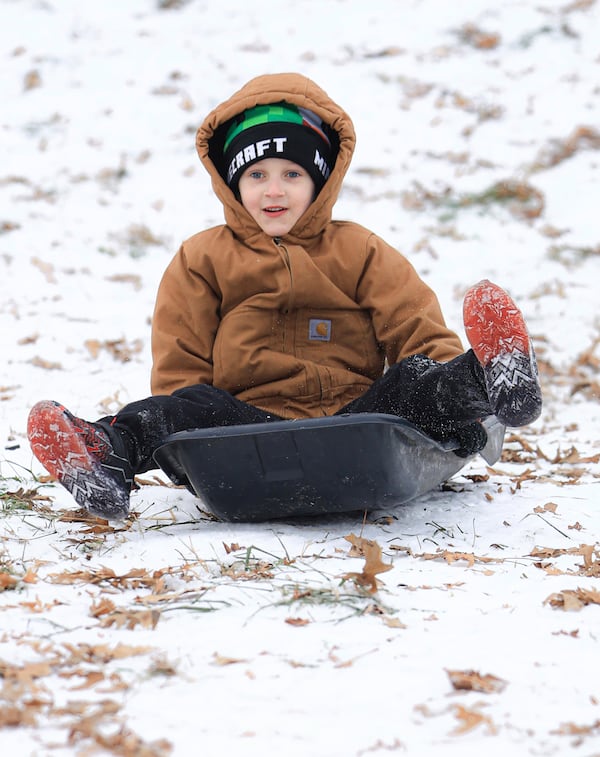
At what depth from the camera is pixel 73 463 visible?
8.67 feet

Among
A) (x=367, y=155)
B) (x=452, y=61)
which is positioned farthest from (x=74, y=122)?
(x=452, y=61)

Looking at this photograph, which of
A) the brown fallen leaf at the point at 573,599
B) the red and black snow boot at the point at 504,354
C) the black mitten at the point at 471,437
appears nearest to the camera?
the brown fallen leaf at the point at 573,599

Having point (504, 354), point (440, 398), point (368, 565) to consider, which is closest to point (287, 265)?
point (440, 398)

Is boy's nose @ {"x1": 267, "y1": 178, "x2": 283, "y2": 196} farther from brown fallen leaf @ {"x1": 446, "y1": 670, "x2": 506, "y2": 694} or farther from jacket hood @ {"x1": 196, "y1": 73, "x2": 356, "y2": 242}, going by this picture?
brown fallen leaf @ {"x1": 446, "y1": 670, "x2": 506, "y2": 694}

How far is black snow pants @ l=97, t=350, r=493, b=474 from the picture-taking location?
2.82 meters

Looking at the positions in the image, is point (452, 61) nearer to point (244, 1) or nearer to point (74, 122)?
point (244, 1)

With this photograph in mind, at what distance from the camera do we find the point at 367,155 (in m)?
8.63

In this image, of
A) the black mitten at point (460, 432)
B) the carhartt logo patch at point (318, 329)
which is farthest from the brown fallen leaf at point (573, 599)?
the carhartt logo patch at point (318, 329)

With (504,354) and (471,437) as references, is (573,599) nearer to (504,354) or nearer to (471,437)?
(504,354)

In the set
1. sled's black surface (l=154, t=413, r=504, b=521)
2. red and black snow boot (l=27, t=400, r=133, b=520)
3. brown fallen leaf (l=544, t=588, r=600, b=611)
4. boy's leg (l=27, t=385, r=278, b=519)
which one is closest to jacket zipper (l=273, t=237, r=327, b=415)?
boy's leg (l=27, t=385, r=278, b=519)

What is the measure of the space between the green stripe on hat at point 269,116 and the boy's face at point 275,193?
16 centimetres

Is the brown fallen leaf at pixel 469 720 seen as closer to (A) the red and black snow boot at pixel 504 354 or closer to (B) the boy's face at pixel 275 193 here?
(A) the red and black snow boot at pixel 504 354

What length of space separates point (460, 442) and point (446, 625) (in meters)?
1.00

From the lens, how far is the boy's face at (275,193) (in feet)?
11.4
